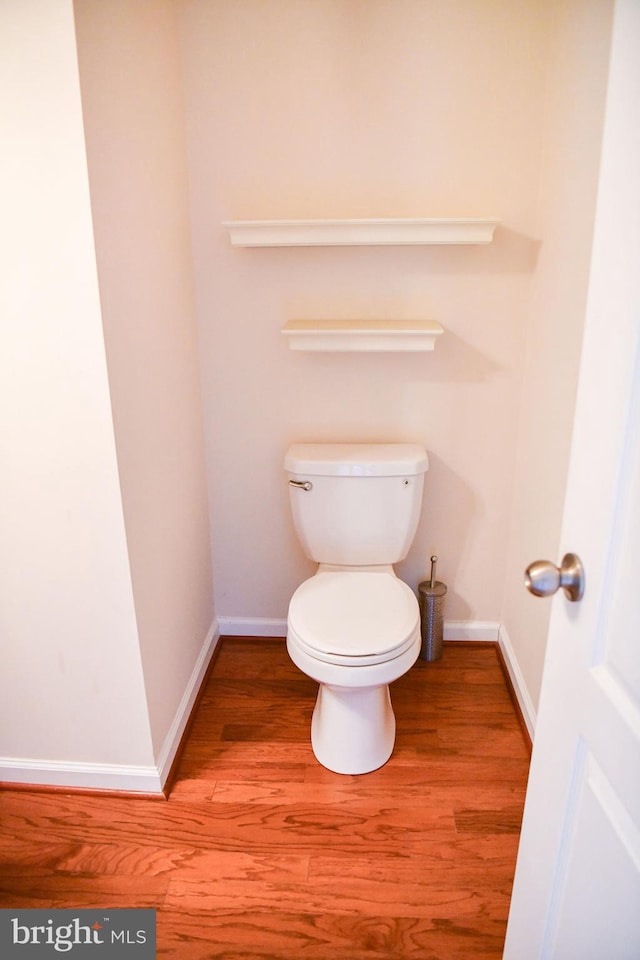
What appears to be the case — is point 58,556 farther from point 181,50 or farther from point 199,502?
point 181,50

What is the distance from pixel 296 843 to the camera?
1.57 meters

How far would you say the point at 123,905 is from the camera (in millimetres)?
1417

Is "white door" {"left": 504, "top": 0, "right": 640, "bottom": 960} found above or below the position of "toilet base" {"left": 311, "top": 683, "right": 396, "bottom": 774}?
above

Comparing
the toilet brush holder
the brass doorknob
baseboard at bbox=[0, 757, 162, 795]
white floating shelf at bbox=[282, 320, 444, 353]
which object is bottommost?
baseboard at bbox=[0, 757, 162, 795]

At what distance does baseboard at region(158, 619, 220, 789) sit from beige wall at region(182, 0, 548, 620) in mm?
322

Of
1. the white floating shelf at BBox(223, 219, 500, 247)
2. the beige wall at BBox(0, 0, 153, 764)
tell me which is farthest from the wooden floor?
the white floating shelf at BBox(223, 219, 500, 247)

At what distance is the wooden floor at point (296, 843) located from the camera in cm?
137

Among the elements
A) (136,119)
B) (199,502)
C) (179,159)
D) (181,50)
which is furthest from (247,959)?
(181,50)

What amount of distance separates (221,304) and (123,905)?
160 centimetres

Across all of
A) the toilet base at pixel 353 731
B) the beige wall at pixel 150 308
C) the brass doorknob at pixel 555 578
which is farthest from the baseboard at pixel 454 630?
the brass doorknob at pixel 555 578

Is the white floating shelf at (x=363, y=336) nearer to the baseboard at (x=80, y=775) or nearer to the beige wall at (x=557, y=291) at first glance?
the beige wall at (x=557, y=291)

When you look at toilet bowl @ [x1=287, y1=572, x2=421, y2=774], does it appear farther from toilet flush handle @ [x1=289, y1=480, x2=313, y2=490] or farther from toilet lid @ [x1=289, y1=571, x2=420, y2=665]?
toilet flush handle @ [x1=289, y1=480, x2=313, y2=490]

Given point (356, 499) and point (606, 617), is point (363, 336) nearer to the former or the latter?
point (356, 499)

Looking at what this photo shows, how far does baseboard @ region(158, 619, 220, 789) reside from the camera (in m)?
1.72
